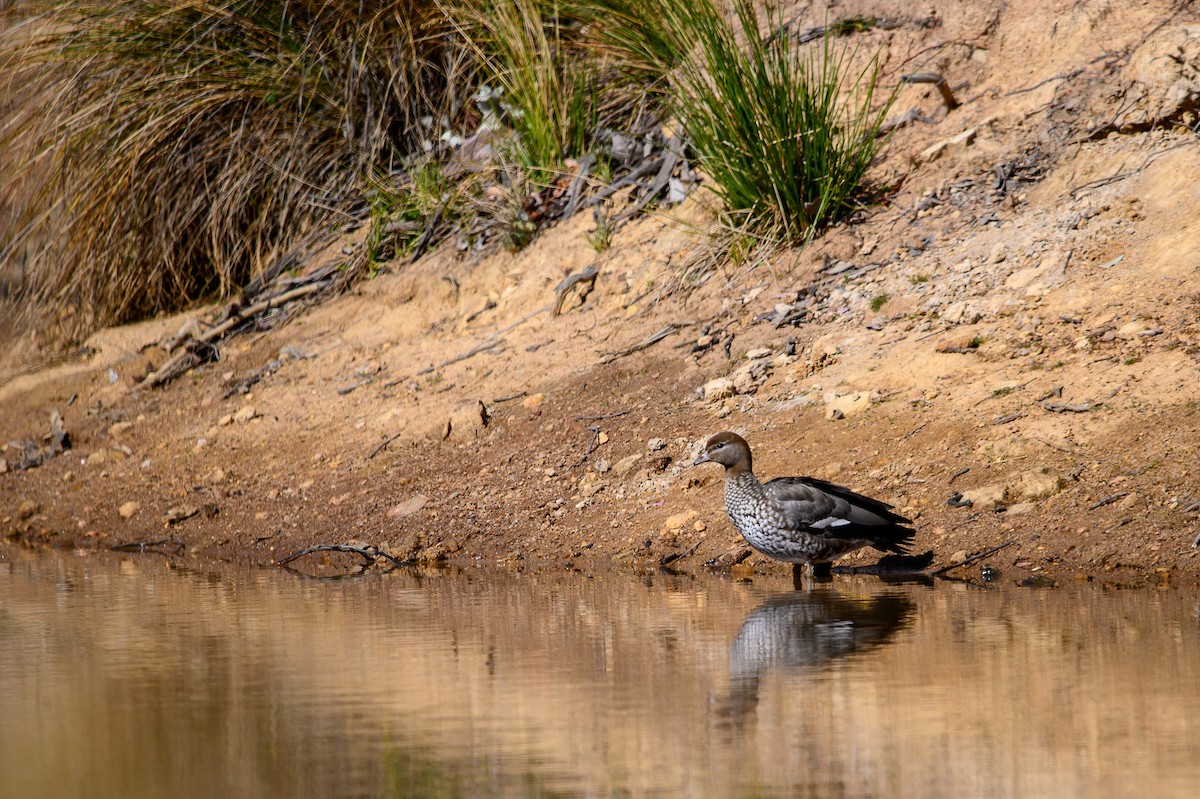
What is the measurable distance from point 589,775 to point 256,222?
916 cm

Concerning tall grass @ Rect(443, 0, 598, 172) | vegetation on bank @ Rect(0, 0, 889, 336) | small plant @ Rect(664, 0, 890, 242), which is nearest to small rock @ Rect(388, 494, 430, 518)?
small plant @ Rect(664, 0, 890, 242)

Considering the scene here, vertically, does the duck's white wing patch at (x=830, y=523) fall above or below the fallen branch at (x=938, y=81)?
below

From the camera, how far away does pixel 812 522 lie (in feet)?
20.2

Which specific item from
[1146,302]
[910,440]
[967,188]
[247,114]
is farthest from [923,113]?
[247,114]

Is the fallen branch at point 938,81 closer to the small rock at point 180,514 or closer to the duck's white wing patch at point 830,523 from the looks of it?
the duck's white wing patch at point 830,523

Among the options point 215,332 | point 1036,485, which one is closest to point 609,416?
point 1036,485

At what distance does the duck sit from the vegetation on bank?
468cm

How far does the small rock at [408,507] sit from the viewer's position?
8039 mm

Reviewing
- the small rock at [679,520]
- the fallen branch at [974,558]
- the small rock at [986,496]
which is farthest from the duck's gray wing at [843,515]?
the small rock at [679,520]

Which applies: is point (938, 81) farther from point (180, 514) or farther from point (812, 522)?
point (180, 514)

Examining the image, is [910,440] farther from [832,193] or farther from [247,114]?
[247,114]

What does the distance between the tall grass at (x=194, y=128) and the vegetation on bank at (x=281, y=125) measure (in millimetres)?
19

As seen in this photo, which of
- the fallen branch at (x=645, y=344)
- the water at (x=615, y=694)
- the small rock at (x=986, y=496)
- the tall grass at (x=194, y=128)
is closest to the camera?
the water at (x=615, y=694)

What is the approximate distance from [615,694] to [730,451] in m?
2.70
